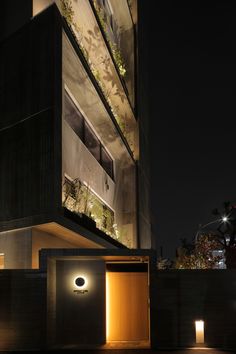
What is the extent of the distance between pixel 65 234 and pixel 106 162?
12219 millimetres

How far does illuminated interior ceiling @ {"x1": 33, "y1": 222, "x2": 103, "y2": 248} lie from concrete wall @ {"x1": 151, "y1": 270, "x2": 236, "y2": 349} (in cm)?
387

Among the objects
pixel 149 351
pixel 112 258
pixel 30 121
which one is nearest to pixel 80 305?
pixel 112 258

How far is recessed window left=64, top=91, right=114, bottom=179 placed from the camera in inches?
961

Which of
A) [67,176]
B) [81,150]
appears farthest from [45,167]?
[81,150]

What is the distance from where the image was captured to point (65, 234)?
20766mm

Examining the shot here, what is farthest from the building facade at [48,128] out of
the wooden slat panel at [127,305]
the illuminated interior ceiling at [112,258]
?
the wooden slat panel at [127,305]

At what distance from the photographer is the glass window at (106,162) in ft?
104

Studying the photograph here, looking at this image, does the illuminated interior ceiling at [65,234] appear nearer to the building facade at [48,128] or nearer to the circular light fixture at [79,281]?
the building facade at [48,128]

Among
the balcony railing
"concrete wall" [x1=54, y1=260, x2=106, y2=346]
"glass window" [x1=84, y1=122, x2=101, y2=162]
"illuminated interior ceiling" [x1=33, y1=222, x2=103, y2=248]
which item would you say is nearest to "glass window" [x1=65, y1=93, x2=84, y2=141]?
"glass window" [x1=84, y1=122, x2=101, y2=162]

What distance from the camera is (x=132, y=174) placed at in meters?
35.5

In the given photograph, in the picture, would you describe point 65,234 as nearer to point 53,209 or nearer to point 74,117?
point 53,209

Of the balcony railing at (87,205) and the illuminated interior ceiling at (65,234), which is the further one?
the balcony railing at (87,205)

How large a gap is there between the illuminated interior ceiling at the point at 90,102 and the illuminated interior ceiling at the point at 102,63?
4.83 ft

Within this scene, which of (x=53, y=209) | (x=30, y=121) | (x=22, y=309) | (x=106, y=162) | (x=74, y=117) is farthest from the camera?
(x=106, y=162)
